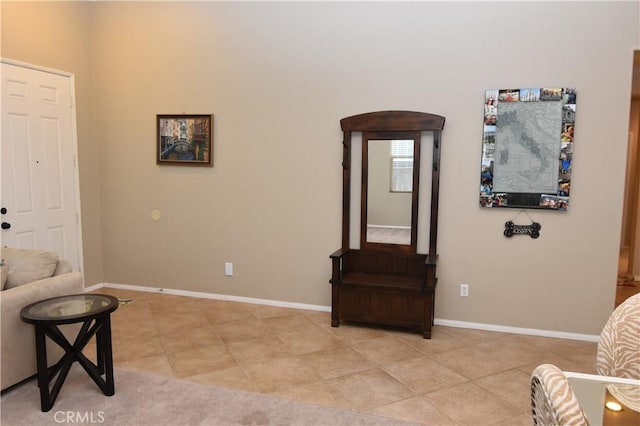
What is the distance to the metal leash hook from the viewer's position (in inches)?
141

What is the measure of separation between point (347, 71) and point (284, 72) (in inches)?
24.0

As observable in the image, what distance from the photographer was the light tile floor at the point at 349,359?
2619 mm

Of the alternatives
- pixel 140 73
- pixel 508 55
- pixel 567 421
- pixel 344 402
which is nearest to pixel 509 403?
pixel 344 402

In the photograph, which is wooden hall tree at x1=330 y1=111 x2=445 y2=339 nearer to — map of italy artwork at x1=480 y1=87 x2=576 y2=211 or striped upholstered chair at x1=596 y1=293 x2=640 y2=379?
map of italy artwork at x1=480 y1=87 x2=576 y2=211

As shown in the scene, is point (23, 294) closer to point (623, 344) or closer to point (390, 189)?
point (390, 189)

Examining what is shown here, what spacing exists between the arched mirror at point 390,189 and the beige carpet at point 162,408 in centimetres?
178

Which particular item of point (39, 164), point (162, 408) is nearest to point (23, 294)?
point (162, 408)

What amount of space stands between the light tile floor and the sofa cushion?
793 mm

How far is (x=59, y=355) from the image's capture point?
2.89 metres

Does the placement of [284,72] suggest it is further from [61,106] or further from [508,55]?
[61,106]

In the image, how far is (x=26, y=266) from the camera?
2797 millimetres

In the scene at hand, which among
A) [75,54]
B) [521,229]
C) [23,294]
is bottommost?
[23,294]

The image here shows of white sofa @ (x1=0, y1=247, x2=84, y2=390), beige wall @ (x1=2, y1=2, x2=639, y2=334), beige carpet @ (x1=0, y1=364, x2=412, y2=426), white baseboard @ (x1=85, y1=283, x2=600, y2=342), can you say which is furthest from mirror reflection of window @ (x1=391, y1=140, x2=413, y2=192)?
white sofa @ (x1=0, y1=247, x2=84, y2=390)

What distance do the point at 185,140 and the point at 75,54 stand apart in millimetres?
1426
